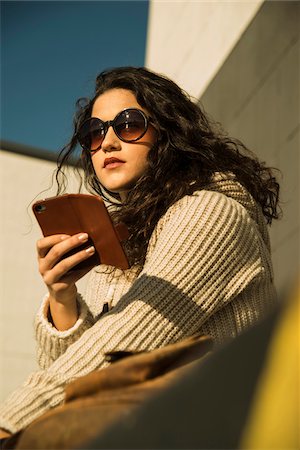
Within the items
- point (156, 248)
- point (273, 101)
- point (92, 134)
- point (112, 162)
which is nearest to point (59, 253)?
point (156, 248)

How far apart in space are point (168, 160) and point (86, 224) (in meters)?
0.53

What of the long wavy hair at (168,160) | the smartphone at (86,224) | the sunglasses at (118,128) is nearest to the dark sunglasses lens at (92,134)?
the sunglasses at (118,128)

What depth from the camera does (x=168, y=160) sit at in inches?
96.7

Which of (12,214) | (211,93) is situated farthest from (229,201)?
(12,214)

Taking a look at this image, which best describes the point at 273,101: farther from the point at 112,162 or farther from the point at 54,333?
the point at 54,333

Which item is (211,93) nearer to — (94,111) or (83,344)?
(94,111)

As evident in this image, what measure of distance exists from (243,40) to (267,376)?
18.7 ft

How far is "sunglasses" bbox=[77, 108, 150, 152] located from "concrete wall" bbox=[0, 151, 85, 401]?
478cm

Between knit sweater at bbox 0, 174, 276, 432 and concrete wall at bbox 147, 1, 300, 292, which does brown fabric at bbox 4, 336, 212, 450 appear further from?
concrete wall at bbox 147, 1, 300, 292

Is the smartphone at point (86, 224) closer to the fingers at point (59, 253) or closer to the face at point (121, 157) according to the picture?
the fingers at point (59, 253)

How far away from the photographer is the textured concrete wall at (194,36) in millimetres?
6570

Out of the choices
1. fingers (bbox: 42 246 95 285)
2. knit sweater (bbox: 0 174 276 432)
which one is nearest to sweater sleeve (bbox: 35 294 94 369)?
knit sweater (bbox: 0 174 276 432)

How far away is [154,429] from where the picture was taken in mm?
711

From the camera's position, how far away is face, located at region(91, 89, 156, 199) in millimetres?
2480
